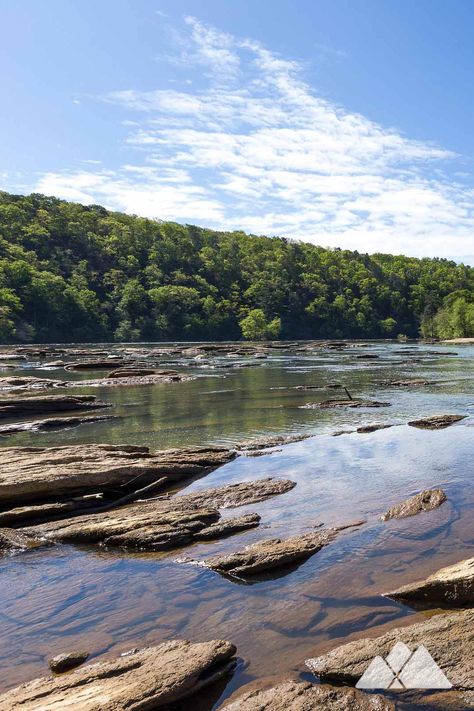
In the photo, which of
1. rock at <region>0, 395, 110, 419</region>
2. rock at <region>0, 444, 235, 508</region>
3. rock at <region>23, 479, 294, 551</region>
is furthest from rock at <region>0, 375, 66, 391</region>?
rock at <region>23, 479, 294, 551</region>

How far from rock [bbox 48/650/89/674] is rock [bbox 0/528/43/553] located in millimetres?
4860

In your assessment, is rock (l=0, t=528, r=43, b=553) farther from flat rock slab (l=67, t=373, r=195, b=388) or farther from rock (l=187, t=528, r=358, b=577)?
flat rock slab (l=67, t=373, r=195, b=388)

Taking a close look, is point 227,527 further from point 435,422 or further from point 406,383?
point 406,383

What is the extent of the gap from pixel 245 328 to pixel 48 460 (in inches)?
6503

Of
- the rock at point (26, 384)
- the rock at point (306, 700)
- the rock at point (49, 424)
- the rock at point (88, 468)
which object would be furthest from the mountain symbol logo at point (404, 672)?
the rock at point (26, 384)

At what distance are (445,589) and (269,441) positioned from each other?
13946mm

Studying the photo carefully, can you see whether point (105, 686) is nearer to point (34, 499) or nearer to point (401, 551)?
point (401, 551)

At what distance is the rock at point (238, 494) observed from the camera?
1446cm

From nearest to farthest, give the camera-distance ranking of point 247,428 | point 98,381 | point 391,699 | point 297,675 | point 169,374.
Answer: point 391,699 → point 297,675 → point 247,428 → point 98,381 → point 169,374

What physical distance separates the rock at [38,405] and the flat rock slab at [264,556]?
2403cm

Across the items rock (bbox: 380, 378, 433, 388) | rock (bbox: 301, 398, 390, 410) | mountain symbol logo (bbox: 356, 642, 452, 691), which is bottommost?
mountain symbol logo (bbox: 356, 642, 452, 691)

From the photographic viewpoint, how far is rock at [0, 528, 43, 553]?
470 inches

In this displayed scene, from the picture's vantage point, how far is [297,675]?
708cm

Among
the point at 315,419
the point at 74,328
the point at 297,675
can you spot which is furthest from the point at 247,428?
the point at 74,328
